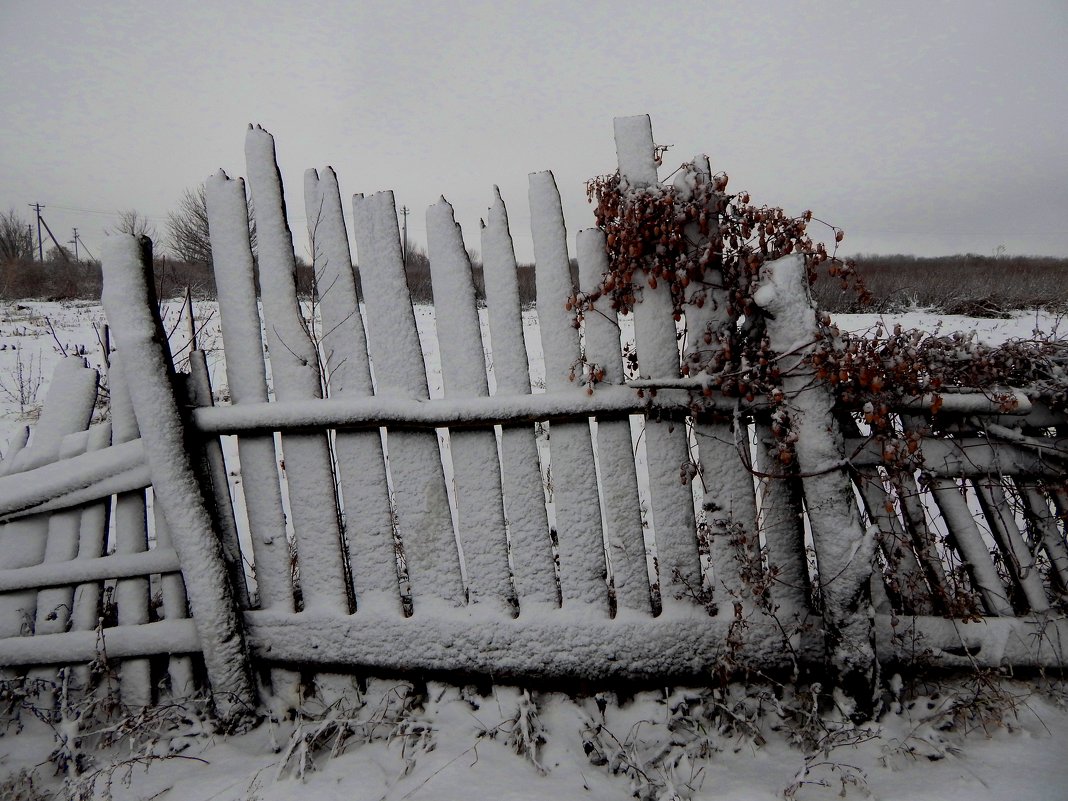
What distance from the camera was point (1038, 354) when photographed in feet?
6.63

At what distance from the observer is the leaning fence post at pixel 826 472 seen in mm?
1879

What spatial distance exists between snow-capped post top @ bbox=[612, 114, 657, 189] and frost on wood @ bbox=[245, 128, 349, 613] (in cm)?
133

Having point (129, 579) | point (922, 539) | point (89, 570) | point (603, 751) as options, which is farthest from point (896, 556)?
point (89, 570)

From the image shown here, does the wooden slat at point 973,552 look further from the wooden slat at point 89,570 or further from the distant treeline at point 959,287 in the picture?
the distant treeline at point 959,287

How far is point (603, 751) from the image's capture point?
182cm

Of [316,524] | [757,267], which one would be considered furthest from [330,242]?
[757,267]

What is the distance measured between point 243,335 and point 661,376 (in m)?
1.63

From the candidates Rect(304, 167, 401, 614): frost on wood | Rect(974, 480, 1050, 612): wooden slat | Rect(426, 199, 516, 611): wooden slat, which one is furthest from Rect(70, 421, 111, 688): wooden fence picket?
Rect(974, 480, 1050, 612): wooden slat

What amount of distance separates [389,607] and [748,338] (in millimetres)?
1735

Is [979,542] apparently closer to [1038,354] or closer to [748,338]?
[1038,354]

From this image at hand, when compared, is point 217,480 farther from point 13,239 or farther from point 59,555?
point 13,239

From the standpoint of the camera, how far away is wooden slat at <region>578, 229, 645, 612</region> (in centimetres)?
201

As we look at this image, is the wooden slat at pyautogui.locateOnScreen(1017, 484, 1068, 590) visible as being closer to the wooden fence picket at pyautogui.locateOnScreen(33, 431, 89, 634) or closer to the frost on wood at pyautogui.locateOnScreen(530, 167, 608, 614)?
the frost on wood at pyautogui.locateOnScreen(530, 167, 608, 614)

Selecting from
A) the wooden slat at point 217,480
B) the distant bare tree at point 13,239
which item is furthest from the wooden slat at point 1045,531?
the distant bare tree at point 13,239
